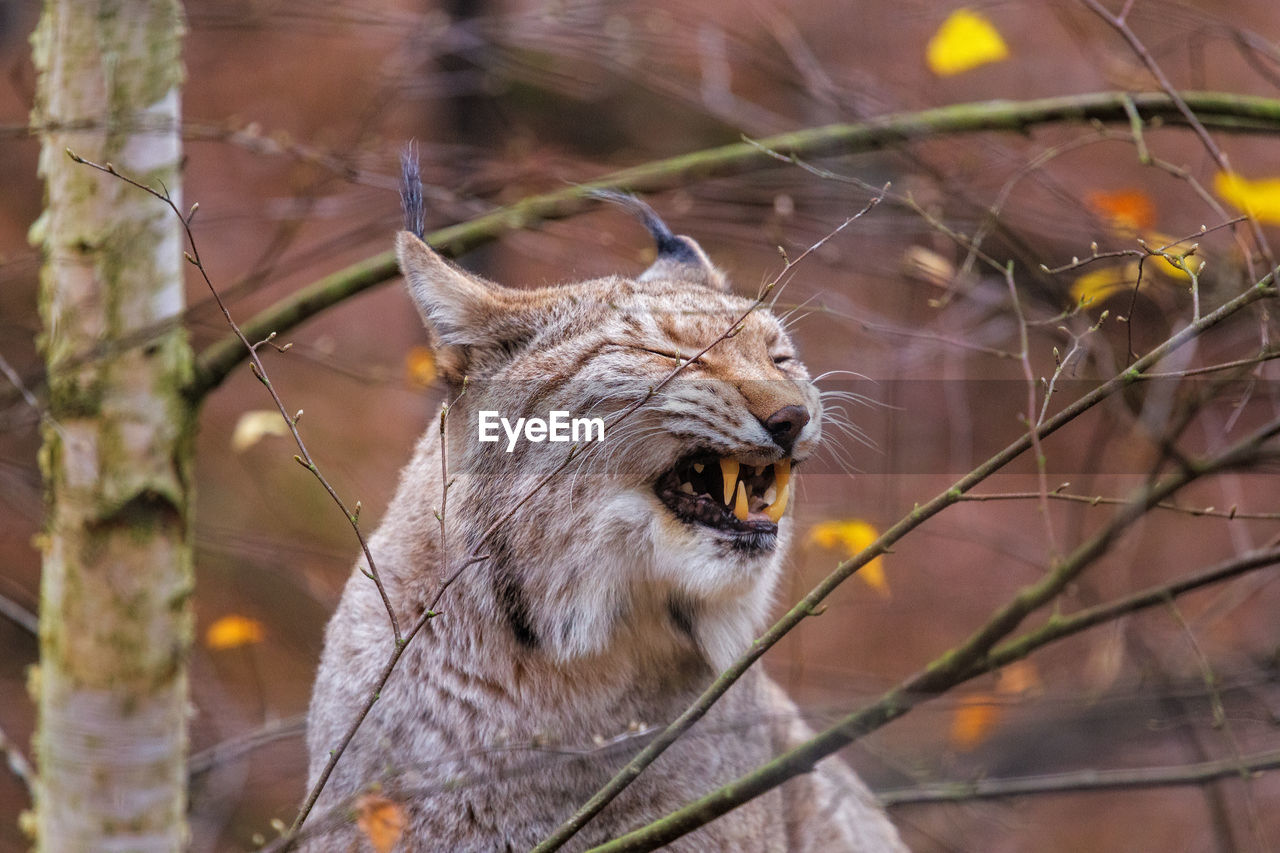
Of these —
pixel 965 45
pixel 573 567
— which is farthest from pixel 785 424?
pixel 965 45

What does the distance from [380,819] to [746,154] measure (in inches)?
84.6

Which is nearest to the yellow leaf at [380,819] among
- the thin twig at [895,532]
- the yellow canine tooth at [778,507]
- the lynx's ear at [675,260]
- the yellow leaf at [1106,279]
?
the thin twig at [895,532]

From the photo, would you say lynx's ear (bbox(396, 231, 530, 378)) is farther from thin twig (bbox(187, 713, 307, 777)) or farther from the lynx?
thin twig (bbox(187, 713, 307, 777))

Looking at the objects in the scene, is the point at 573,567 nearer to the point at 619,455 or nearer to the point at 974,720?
the point at 619,455

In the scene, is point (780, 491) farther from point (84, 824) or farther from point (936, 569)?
point (936, 569)

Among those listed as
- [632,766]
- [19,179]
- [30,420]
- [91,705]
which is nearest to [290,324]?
[30,420]

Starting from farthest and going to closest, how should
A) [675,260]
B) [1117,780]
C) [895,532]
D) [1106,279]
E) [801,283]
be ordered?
[801,283] < [1106,279] < [675,260] < [1117,780] < [895,532]

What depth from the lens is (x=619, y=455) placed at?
2809 millimetres

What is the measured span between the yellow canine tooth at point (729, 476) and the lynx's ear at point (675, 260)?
0.88 metres

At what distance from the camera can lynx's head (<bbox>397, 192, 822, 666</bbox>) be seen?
2.76 m

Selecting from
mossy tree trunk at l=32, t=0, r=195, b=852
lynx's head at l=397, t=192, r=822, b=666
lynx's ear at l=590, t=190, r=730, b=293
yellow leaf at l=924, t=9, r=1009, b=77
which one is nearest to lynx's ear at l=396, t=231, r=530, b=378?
lynx's head at l=397, t=192, r=822, b=666

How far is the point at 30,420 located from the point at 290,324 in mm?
704

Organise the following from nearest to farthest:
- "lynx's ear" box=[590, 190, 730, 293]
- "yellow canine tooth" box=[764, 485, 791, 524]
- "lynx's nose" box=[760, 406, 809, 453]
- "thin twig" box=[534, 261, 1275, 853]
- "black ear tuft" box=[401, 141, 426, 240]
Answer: "thin twig" box=[534, 261, 1275, 853], "lynx's nose" box=[760, 406, 809, 453], "yellow canine tooth" box=[764, 485, 791, 524], "black ear tuft" box=[401, 141, 426, 240], "lynx's ear" box=[590, 190, 730, 293]

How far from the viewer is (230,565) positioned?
8.20m
